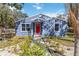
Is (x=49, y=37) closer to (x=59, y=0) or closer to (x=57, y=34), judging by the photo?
(x=57, y=34)

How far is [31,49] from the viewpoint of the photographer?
1.97 m

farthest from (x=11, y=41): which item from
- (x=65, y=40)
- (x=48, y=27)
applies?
(x=65, y=40)

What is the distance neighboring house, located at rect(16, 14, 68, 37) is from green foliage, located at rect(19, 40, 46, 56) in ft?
0.23

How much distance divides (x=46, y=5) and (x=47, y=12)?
2.0 inches

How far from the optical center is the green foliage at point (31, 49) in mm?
1966

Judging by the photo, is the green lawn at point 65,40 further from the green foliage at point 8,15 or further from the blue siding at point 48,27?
the green foliage at point 8,15

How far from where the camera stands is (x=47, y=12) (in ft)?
6.43

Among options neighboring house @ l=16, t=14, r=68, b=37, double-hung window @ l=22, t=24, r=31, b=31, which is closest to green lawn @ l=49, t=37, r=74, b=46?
neighboring house @ l=16, t=14, r=68, b=37

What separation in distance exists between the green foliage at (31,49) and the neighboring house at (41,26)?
0.07 metres

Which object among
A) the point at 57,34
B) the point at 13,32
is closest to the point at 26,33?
the point at 13,32

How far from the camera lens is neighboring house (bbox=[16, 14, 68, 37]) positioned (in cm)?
→ 196

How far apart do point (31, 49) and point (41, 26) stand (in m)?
0.18

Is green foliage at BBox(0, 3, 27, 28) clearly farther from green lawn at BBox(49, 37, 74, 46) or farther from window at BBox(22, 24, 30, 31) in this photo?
green lawn at BBox(49, 37, 74, 46)

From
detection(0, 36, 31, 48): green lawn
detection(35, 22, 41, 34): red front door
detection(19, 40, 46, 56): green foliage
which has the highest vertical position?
detection(35, 22, 41, 34): red front door
